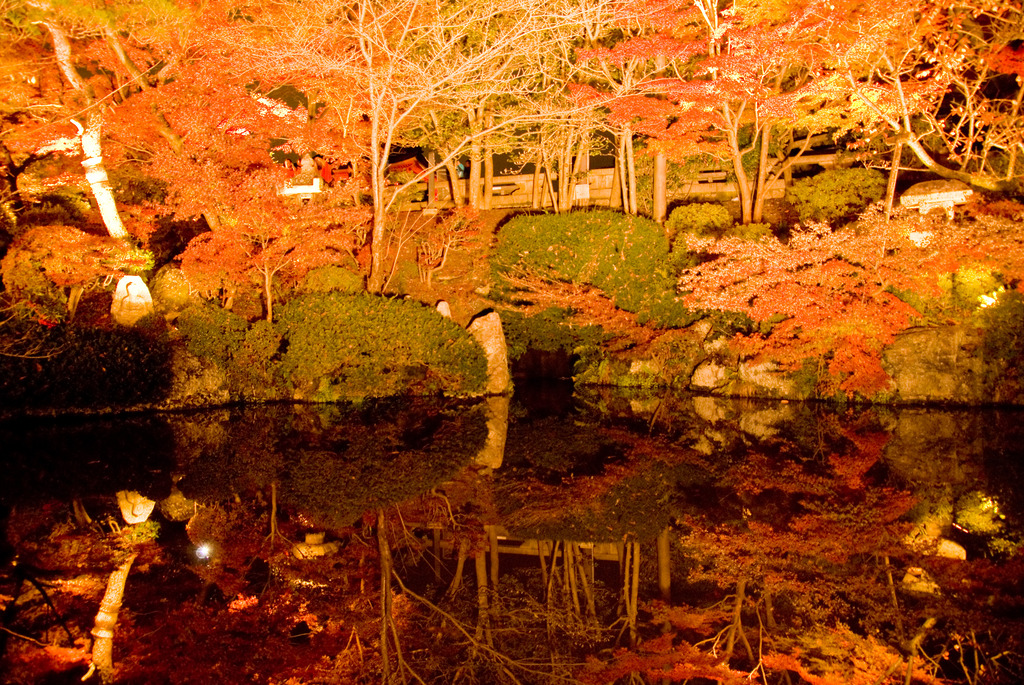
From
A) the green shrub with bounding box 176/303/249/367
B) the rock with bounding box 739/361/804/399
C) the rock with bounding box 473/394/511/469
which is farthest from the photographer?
the rock with bounding box 739/361/804/399

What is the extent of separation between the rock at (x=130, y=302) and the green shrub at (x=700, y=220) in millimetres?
9101

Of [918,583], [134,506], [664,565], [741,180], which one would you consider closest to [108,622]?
[134,506]

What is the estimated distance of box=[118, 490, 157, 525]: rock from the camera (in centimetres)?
520

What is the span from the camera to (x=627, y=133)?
12398mm

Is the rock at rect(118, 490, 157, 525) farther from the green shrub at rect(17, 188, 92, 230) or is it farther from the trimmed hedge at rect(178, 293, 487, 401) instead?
the green shrub at rect(17, 188, 92, 230)

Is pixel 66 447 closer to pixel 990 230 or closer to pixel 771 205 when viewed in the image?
pixel 990 230

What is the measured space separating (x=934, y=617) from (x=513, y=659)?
7.67ft

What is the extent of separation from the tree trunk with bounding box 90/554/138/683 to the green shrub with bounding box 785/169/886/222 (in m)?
12.4

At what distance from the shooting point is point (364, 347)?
1008 centimetres

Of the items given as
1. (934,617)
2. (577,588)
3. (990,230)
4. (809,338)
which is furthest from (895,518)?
(990,230)

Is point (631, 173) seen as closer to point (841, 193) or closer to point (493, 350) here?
point (841, 193)

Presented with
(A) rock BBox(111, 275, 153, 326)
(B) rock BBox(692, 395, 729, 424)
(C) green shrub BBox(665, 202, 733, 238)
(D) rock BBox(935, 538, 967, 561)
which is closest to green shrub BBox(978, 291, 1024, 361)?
(B) rock BBox(692, 395, 729, 424)

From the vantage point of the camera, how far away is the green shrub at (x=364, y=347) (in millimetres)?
9930

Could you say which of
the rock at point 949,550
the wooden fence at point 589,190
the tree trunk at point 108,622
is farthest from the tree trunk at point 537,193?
the tree trunk at point 108,622
